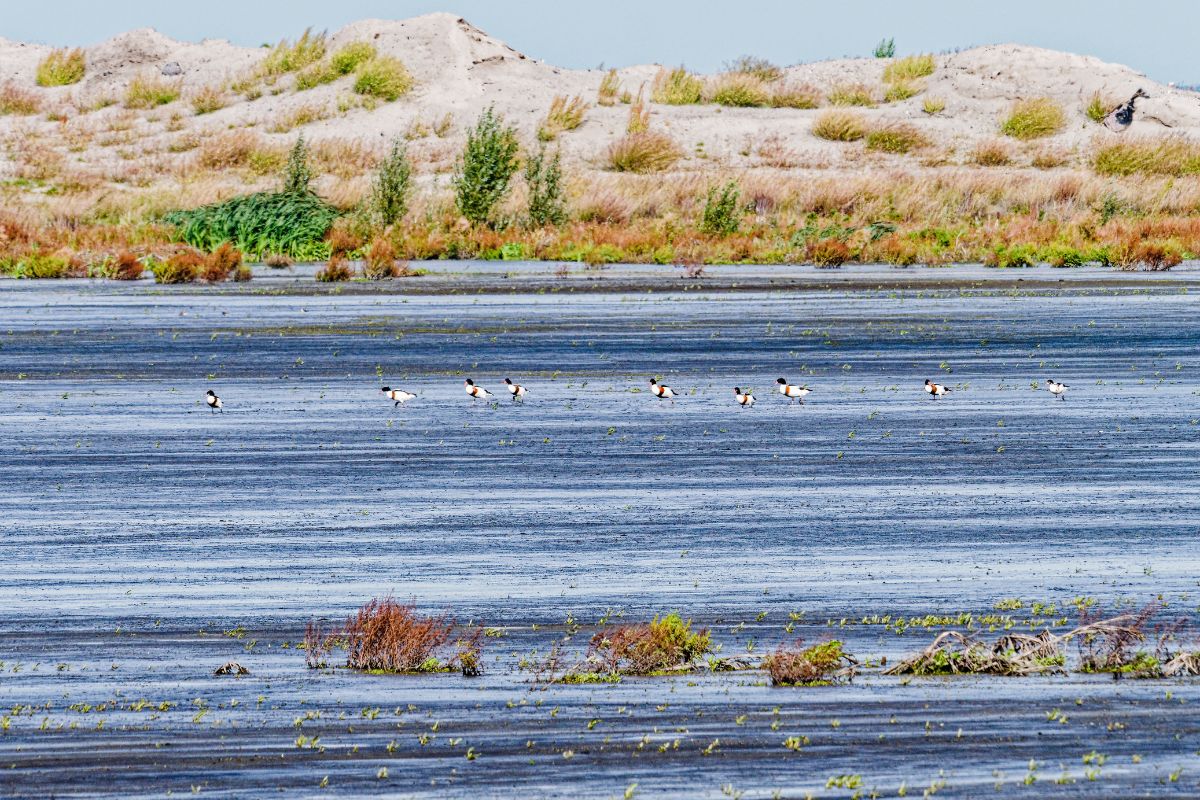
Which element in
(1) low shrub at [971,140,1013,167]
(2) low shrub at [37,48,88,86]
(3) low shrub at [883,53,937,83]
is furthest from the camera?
(2) low shrub at [37,48,88,86]

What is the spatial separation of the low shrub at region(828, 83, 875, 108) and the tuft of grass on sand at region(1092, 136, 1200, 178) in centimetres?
1090

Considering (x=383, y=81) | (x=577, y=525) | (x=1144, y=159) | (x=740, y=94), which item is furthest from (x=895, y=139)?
(x=577, y=525)

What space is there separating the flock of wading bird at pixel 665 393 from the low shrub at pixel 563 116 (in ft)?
116

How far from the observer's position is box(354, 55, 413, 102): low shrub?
6091 cm

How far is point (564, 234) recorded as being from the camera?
3950 centimetres

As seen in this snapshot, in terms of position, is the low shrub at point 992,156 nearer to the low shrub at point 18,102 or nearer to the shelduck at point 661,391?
the low shrub at point 18,102

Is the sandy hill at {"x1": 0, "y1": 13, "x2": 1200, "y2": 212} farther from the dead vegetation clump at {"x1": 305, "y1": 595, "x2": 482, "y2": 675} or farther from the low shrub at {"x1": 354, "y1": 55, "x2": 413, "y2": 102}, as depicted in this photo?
the dead vegetation clump at {"x1": 305, "y1": 595, "x2": 482, "y2": 675}

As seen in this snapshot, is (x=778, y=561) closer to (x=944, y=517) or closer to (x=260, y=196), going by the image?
(x=944, y=517)

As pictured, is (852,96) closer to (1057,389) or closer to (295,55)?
(295,55)

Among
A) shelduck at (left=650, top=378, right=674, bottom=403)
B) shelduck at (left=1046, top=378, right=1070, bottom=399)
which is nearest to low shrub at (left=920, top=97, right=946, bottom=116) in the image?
shelduck at (left=1046, top=378, right=1070, bottom=399)

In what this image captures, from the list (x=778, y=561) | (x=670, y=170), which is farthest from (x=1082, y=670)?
(x=670, y=170)

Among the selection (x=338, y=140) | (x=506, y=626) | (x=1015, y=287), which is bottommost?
(x=506, y=626)

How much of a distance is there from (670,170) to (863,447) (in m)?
34.9

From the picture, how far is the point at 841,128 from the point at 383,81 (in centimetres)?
1692
